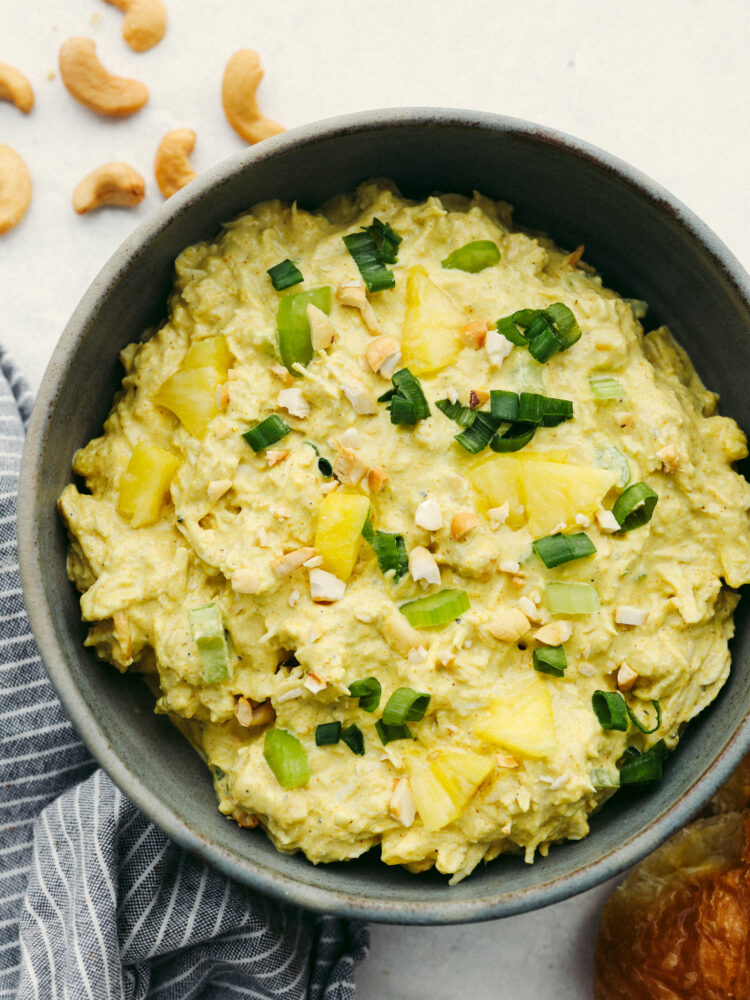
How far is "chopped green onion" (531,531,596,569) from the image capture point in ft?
7.92

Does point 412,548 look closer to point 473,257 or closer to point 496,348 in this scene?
point 496,348

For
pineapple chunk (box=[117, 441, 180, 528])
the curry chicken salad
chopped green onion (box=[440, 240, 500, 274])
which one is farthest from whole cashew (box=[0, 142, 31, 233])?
chopped green onion (box=[440, 240, 500, 274])

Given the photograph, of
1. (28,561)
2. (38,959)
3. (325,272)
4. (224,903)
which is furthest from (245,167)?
(38,959)

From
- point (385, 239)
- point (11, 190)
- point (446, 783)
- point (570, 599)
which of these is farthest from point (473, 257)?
point (11, 190)

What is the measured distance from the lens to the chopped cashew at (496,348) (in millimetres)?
2512

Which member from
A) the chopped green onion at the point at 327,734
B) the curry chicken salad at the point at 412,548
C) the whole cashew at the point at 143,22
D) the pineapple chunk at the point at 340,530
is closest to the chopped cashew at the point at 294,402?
the curry chicken salad at the point at 412,548

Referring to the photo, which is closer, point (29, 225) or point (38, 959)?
point (38, 959)

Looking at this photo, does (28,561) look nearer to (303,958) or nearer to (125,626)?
(125,626)

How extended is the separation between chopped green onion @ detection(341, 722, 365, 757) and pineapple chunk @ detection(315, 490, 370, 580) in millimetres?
395

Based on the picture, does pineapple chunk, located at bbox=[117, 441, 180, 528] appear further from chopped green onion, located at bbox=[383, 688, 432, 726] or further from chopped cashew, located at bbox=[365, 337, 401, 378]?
chopped green onion, located at bbox=[383, 688, 432, 726]

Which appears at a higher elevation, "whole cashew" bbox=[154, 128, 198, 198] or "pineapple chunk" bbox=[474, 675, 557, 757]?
"whole cashew" bbox=[154, 128, 198, 198]

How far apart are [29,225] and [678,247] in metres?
2.12

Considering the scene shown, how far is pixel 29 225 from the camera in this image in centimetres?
327

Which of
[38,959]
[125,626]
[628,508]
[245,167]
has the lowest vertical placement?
[38,959]
